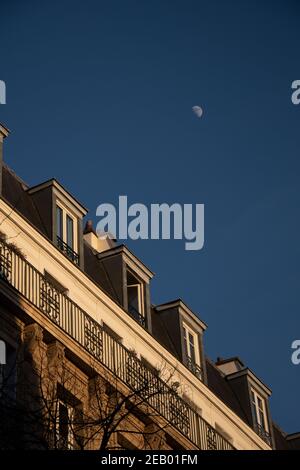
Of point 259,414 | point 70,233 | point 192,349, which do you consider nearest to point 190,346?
point 192,349

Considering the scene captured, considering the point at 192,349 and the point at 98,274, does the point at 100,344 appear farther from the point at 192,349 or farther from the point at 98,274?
the point at 192,349

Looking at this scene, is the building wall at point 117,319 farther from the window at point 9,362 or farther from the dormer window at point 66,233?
the window at point 9,362

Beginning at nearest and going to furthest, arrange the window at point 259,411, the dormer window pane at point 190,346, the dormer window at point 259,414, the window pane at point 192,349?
the dormer window pane at point 190,346 < the window pane at point 192,349 < the dormer window at point 259,414 < the window at point 259,411

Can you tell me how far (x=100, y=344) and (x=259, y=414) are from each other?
12.4m

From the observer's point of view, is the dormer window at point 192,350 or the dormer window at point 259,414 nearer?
the dormer window at point 192,350

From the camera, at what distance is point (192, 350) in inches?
1734

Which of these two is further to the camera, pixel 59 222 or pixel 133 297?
pixel 133 297

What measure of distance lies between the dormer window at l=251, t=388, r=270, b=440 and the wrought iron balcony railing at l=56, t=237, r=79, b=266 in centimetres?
1039

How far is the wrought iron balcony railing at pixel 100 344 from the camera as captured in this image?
111 feet

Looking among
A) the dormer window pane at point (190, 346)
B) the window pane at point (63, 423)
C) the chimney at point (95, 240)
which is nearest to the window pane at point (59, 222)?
the chimney at point (95, 240)

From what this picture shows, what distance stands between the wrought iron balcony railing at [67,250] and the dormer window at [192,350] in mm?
5807

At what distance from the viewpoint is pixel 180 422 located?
38031mm

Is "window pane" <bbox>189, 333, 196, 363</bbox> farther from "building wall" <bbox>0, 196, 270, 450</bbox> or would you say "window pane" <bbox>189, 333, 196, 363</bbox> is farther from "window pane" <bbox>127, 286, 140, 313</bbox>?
"window pane" <bbox>127, 286, 140, 313</bbox>

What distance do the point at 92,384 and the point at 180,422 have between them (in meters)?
4.03
